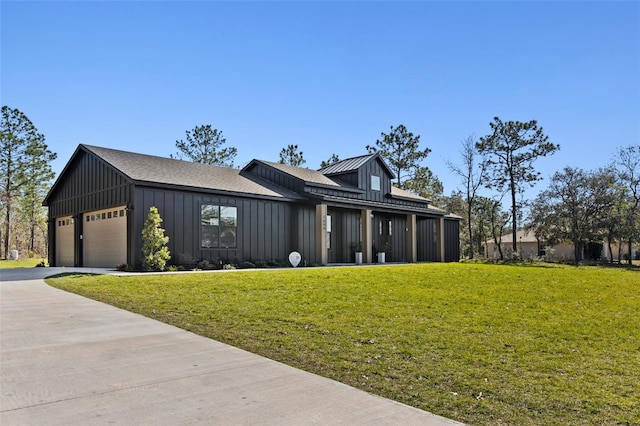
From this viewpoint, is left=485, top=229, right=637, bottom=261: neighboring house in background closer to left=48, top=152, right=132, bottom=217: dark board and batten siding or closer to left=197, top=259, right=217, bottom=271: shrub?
left=197, top=259, right=217, bottom=271: shrub

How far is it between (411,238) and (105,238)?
636 inches

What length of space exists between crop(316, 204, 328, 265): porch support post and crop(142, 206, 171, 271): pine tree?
730cm

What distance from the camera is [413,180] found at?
42.8m

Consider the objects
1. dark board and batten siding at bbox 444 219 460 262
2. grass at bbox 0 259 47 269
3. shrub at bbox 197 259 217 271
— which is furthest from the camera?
dark board and batten siding at bbox 444 219 460 262

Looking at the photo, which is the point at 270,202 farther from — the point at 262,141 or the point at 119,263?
the point at 262,141

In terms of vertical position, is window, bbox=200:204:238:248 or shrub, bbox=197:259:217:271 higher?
window, bbox=200:204:238:248

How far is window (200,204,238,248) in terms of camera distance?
17.1 m

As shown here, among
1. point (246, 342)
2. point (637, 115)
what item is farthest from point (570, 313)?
point (637, 115)

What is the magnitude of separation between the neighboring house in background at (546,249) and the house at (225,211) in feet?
51.2

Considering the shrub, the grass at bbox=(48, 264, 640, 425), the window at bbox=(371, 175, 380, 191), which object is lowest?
the grass at bbox=(48, 264, 640, 425)

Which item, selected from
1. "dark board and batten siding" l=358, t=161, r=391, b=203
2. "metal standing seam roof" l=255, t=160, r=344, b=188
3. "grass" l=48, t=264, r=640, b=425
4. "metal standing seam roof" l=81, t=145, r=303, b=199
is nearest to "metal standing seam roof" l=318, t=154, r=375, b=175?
"dark board and batten siding" l=358, t=161, r=391, b=203

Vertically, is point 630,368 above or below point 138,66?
below

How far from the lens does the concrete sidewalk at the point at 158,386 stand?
11.0ft

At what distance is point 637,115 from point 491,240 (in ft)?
114
